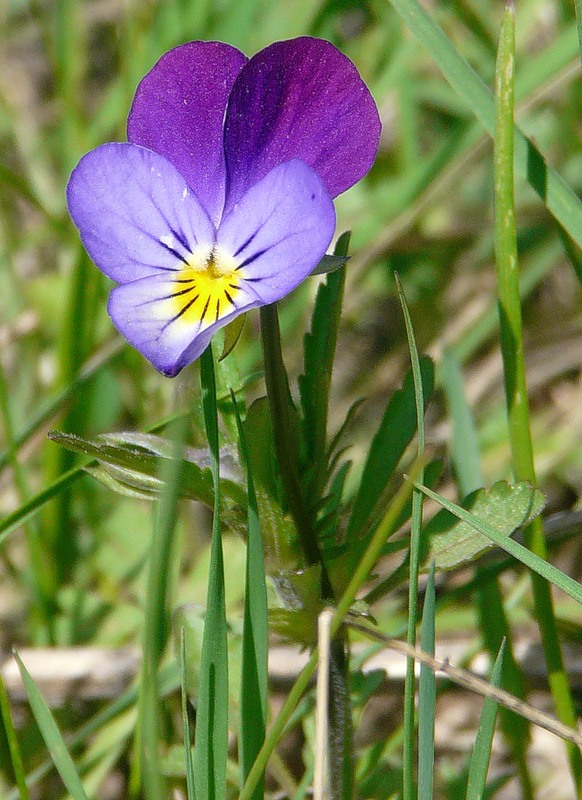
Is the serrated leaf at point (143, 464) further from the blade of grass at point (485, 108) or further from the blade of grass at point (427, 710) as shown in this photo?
the blade of grass at point (485, 108)

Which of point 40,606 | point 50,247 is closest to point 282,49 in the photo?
point 40,606

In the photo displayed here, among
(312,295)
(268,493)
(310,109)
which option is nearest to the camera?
(310,109)

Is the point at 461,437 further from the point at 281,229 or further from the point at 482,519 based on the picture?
the point at 281,229

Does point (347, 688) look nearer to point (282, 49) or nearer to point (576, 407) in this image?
point (282, 49)

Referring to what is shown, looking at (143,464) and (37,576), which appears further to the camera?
(37,576)

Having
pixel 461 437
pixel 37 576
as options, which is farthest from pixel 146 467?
pixel 37 576

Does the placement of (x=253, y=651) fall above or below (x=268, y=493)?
below
